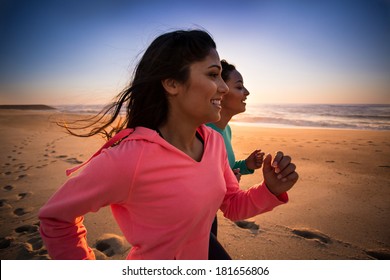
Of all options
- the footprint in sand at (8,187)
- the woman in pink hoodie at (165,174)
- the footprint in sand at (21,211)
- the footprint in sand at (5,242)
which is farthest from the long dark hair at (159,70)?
the footprint in sand at (8,187)

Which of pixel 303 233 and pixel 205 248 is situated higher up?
pixel 205 248

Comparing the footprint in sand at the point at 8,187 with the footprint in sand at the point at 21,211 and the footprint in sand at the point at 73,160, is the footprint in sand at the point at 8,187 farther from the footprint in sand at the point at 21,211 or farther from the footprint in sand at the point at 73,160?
the footprint in sand at the point at 73,160

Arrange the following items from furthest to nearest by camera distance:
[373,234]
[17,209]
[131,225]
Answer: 1. [17,209]
2. [373,234]
3. [131,225]

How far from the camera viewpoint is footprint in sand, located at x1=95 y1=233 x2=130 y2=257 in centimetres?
249

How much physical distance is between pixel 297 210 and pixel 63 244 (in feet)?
10.0

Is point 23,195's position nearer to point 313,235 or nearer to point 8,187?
point 8,187

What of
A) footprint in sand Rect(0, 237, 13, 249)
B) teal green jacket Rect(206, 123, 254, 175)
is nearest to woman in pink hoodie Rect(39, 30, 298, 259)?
Answer: teal green jacket Rect(206, 123, 254, 175)

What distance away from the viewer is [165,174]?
3.90ft

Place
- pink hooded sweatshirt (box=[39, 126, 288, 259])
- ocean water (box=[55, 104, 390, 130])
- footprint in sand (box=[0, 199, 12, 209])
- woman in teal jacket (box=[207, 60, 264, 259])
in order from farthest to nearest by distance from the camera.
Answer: ocean water (box=[55, 104, 390, 130]) → footprint in sand (box=[0, 199, 12, 209]) → woman in teal jacket (box=[207, 60, 264, 259]) → pink hooded sweatshirt (box=[39, 126, 288, 259])

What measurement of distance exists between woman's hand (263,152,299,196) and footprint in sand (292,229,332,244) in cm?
170

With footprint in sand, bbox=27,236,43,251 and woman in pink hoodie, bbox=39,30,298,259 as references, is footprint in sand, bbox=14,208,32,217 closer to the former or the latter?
footprint in sand, bbox=27,236,43,251
